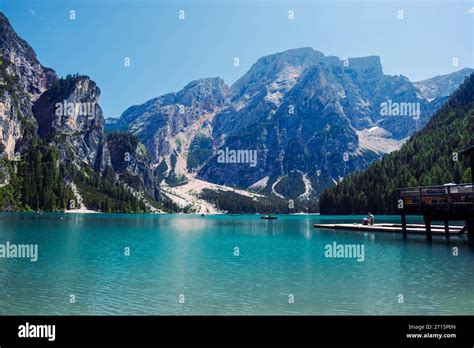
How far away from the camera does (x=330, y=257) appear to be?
5416cm

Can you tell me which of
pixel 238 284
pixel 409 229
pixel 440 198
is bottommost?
pixel 409 229

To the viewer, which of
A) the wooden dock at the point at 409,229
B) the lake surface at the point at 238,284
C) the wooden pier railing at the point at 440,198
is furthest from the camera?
the wooden dock at the point at 409,229

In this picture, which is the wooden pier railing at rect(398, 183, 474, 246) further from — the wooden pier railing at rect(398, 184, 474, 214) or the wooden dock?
the wooden dock

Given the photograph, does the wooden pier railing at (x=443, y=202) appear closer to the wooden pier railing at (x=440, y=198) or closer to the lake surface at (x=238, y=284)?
the wooden pier railing at (x=440, y=198)

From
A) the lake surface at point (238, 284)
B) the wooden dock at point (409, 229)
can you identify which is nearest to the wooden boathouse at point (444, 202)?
the lake surface at point (238, 284)

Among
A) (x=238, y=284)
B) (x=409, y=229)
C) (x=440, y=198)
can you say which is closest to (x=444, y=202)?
(x=440, y=198)

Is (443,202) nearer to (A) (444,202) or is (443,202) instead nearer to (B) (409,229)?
(A) (444,202)

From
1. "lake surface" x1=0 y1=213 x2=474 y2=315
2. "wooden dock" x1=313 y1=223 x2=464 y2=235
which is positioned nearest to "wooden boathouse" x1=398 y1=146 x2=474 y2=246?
"lake surface" x1=0 y1=213 x2=474 y2=315

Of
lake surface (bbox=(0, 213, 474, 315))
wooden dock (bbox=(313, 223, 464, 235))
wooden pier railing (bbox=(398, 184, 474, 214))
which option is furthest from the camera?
wooden dock (bbox=(313, 223, 464, 235))

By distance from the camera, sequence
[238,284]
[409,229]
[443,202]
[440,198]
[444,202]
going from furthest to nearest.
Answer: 1. [409,229]
2. [440,198]
3. [443,202]
4. [444,202]
5. [238,284]
